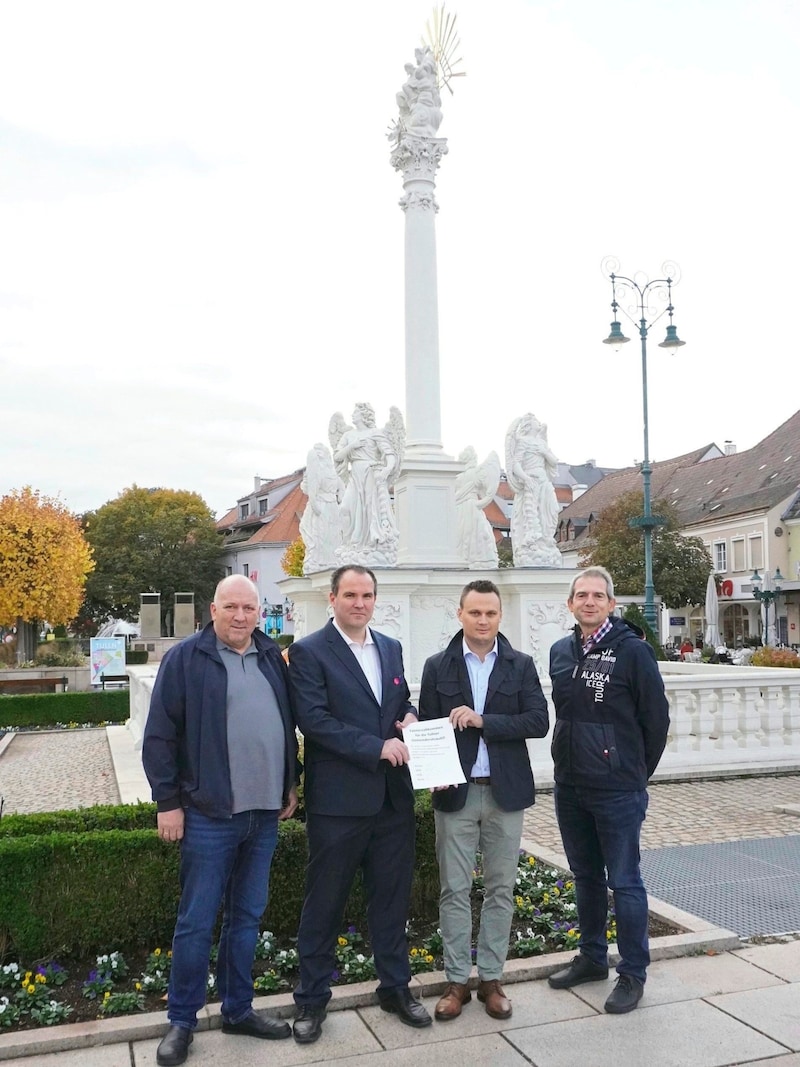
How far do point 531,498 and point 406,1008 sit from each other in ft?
33.5

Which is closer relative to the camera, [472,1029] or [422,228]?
[472,1029]

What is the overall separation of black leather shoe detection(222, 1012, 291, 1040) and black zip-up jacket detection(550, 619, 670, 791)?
1.74m

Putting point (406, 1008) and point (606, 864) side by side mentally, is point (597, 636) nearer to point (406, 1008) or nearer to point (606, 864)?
point (606, 864)

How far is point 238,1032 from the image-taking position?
4.09 meters

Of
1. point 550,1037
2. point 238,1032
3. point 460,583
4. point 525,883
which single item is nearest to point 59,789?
point 460,583

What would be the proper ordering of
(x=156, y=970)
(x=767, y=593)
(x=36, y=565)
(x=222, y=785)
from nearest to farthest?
(x=222, y=785), (x=156, y=970), (x=36, y=565), (x=767, y=593)

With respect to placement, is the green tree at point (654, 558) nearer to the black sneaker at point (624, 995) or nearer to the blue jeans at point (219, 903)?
the black sneaker at point (624, 995)

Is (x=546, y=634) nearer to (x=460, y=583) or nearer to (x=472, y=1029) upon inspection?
(x=460, y=583)

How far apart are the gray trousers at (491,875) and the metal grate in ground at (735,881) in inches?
69.3

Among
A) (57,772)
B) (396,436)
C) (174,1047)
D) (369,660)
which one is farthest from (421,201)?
(174,1047)

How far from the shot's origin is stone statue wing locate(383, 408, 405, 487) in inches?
538

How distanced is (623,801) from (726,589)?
4493 centimetres

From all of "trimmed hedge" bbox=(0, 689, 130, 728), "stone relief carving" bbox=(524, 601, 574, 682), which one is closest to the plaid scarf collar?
"stone relief carving" bbox=(524, 601, 574, 682)

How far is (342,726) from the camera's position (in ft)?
13.6
